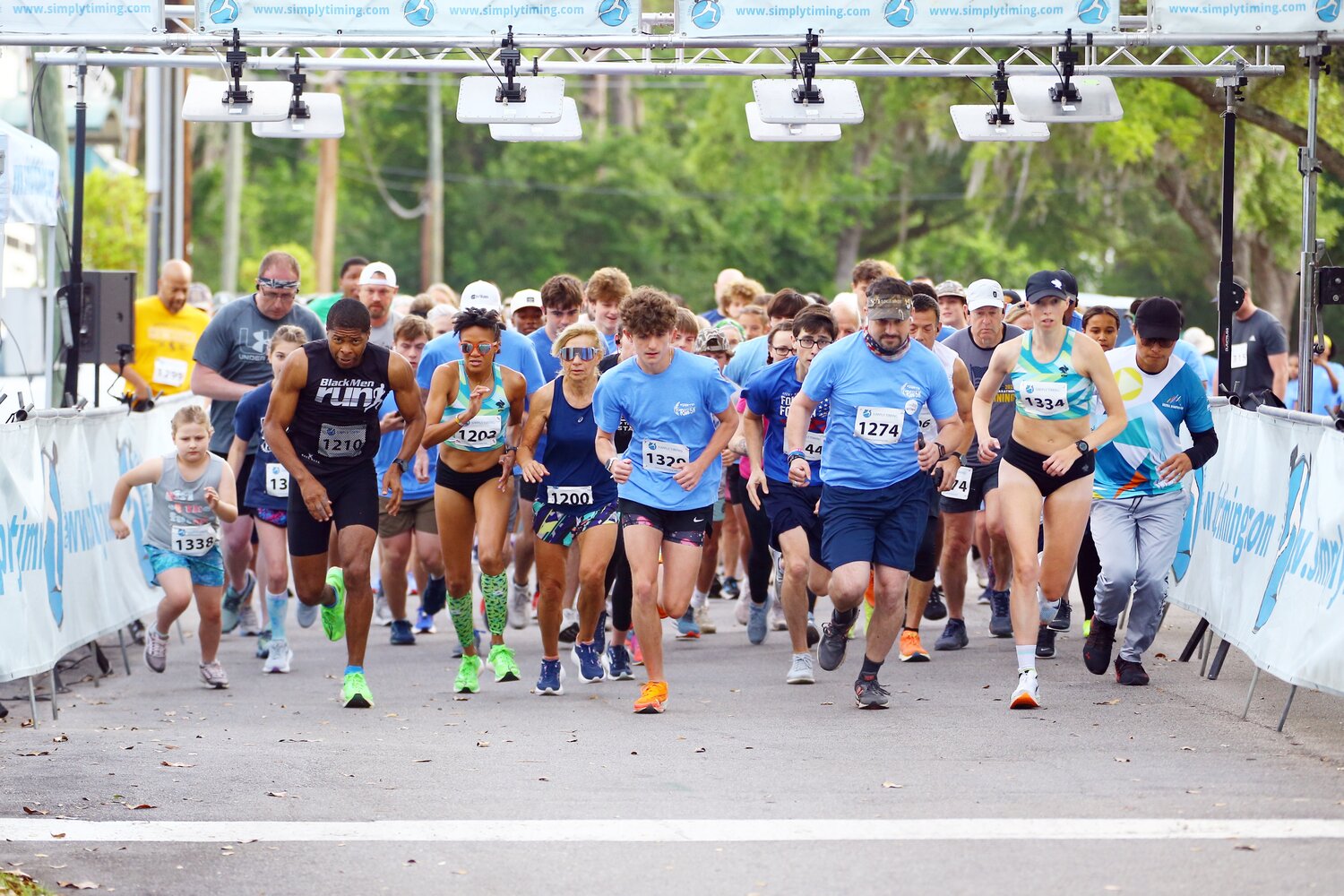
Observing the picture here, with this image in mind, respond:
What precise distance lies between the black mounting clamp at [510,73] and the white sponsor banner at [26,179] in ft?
9.89

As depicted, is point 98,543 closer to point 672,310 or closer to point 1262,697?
point 672,310

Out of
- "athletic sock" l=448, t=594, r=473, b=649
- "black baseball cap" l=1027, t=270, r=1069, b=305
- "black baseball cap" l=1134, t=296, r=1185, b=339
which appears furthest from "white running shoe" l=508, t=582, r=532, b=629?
"black baseball cap" l=1134, t=296, r=1185, b=339

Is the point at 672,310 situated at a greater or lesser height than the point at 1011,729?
greater

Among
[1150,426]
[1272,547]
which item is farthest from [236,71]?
[1272,547]

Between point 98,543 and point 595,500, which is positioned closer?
point 595,500

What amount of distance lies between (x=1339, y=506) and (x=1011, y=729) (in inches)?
70.0

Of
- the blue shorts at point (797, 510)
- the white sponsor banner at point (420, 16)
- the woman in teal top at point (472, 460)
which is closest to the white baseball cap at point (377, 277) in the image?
the white sponsor banner at point (420, 16)

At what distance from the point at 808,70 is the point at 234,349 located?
430 cm

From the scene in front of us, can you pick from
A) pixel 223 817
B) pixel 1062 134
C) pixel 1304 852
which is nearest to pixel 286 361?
pixel 223 817

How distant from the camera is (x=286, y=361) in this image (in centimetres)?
1019

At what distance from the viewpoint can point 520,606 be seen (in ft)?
45.2

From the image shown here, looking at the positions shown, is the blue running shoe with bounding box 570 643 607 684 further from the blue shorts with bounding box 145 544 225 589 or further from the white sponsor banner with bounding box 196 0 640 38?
the white sponsor banner with bounding box 196 0 640 38

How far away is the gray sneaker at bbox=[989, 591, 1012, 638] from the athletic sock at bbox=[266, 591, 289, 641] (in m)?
4.45

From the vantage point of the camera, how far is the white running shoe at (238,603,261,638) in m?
13.6
